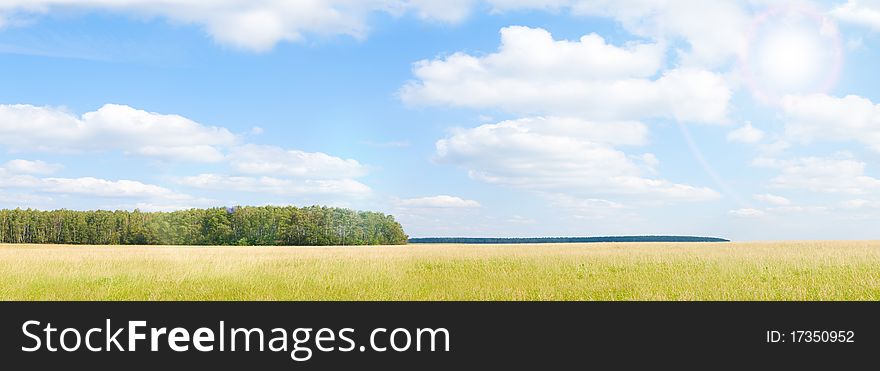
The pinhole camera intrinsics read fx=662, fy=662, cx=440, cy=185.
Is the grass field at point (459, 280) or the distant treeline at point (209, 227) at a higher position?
the distant treeline at point (209, 227)

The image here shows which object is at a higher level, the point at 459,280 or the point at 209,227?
the point at 209,227

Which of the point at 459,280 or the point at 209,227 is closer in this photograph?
the point at 459,280

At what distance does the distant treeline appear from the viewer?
105438 millimetres

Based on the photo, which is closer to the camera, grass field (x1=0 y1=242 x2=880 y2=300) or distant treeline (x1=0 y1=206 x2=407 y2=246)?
grass field (x1=0 y1=242 x2=880 y2=300)

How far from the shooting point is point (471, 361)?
10.4 metres

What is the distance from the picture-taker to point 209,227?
351 feet

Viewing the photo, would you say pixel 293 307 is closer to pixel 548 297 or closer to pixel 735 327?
pixel 548 297

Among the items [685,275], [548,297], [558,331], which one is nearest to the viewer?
[558,331]

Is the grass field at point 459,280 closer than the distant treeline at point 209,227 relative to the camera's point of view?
Yes

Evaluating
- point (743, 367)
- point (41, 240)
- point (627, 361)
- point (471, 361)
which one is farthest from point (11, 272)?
point (41, 240)

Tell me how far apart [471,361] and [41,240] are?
126384 millimetres

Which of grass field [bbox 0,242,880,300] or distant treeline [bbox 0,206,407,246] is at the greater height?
distant treeline [bbox 0,206,407,246]

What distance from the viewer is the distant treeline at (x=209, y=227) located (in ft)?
346

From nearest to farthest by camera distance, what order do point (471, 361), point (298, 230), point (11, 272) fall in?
point (471, 361) → point (11, 272) → point (298, 230)
